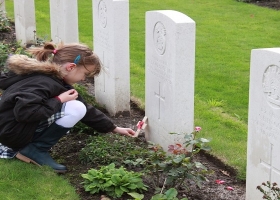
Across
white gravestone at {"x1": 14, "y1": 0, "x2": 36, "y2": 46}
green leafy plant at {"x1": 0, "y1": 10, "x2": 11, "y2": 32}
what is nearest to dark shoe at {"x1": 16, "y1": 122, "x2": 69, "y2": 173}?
white gravestone at {"x1": 14, "y1": 0, "x2": 36, "y2": 46}

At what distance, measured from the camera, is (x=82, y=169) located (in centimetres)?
488

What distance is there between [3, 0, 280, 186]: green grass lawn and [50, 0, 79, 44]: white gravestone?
28.6 inches

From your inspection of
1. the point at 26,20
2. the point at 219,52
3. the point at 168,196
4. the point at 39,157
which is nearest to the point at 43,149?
the point at 39,157

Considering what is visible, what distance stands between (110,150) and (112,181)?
0.76 m

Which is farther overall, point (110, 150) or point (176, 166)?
point (110, 150)

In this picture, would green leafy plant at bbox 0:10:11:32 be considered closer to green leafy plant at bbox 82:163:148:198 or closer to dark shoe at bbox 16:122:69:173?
dark shoe at bbox 16:122:69:173

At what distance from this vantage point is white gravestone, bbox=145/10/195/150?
4785 mm

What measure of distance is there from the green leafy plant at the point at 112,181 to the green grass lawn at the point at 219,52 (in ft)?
3.50

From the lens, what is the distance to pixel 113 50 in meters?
6.24

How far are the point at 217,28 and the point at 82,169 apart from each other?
632 centimetres

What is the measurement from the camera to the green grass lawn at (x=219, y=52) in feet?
19.7

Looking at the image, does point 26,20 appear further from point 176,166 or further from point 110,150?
point 176,166

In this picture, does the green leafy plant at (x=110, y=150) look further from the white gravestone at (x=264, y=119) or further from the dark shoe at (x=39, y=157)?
the white gravestone at (x=264, y=119)

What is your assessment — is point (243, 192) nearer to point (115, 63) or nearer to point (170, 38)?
point (170, 38)
